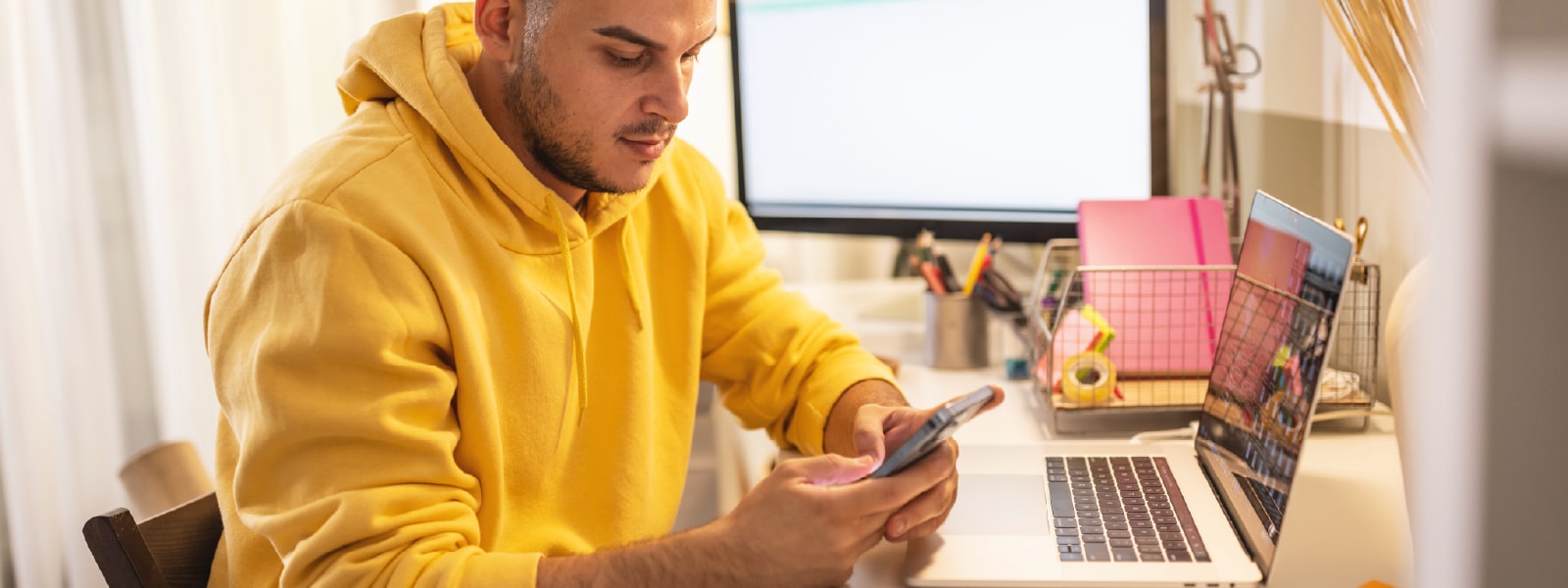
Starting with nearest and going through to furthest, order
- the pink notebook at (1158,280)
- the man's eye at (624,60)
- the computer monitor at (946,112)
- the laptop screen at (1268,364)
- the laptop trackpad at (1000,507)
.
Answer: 1. the laptop screen at (1268,364)
2. the laptop trackpad at (1000,507)
3. the man's eye at (624,60)
4. the pink notebook at (1158,280)
5. the computer monitor at (946,112)

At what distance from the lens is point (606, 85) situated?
3.32 feet

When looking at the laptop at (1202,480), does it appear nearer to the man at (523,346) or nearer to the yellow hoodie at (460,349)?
the man at (523,346)

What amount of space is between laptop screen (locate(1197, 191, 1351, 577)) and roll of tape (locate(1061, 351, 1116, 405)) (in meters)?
0.14

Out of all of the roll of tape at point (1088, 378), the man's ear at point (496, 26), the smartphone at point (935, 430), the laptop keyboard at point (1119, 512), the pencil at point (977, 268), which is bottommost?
the laptop keyboard at point (1119, 512)

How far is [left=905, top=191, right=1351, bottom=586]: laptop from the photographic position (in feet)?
2.58

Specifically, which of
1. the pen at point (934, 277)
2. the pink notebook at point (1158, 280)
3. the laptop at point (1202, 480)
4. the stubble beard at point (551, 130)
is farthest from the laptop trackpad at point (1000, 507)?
the pen at point (934, 277)

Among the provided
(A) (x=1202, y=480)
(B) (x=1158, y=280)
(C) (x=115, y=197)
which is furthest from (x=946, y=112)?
(C) (x=115, y=197)

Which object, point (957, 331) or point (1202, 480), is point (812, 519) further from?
point (957, 331)

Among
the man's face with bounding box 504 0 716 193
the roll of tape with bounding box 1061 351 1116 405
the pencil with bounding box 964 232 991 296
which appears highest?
the man's face with bounding box 504 0 716 193

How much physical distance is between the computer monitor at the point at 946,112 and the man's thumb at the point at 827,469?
0.68 meters

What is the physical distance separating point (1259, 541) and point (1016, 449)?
293mm

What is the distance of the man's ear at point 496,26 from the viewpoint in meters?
1.03

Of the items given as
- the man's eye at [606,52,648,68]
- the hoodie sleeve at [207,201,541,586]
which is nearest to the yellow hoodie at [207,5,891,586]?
the hoodie sleeve at [207,201,541,586]

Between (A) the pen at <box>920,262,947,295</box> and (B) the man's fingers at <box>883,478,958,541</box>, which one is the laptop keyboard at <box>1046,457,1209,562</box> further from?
(A) the pen at <box>920,262,947,295</box>
